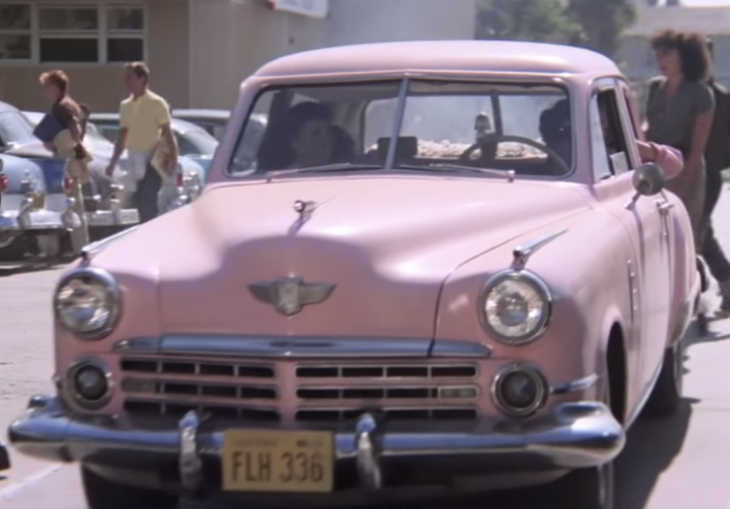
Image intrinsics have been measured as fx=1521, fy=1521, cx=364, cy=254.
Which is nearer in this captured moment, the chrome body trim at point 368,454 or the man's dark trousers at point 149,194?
the chrome body trim at point 368,454

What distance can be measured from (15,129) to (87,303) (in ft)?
32.2

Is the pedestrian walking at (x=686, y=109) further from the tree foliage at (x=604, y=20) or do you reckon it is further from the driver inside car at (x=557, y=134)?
the tree foliage at (x=604, y=20)

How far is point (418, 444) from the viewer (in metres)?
4.51

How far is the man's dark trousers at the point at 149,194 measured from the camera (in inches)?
531

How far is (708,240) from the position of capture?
34.1 feet

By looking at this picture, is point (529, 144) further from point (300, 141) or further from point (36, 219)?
point (36, 219)

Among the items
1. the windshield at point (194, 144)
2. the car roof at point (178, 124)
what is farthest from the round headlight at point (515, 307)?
the car roof at point (178, 124)

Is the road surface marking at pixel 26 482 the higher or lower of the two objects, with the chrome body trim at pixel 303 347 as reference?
lower

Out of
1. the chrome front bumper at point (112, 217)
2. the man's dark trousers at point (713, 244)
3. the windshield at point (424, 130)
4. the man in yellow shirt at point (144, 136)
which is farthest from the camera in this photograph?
the chrome front bumper at point (112, 217)

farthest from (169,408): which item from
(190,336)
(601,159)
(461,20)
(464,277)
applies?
(461,20)

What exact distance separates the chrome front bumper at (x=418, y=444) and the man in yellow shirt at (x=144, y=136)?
8853mm

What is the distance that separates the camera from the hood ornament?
4.75 m

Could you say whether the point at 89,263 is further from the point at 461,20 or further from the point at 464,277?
the point at 461,20

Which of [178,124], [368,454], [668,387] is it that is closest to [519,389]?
[368,454]
